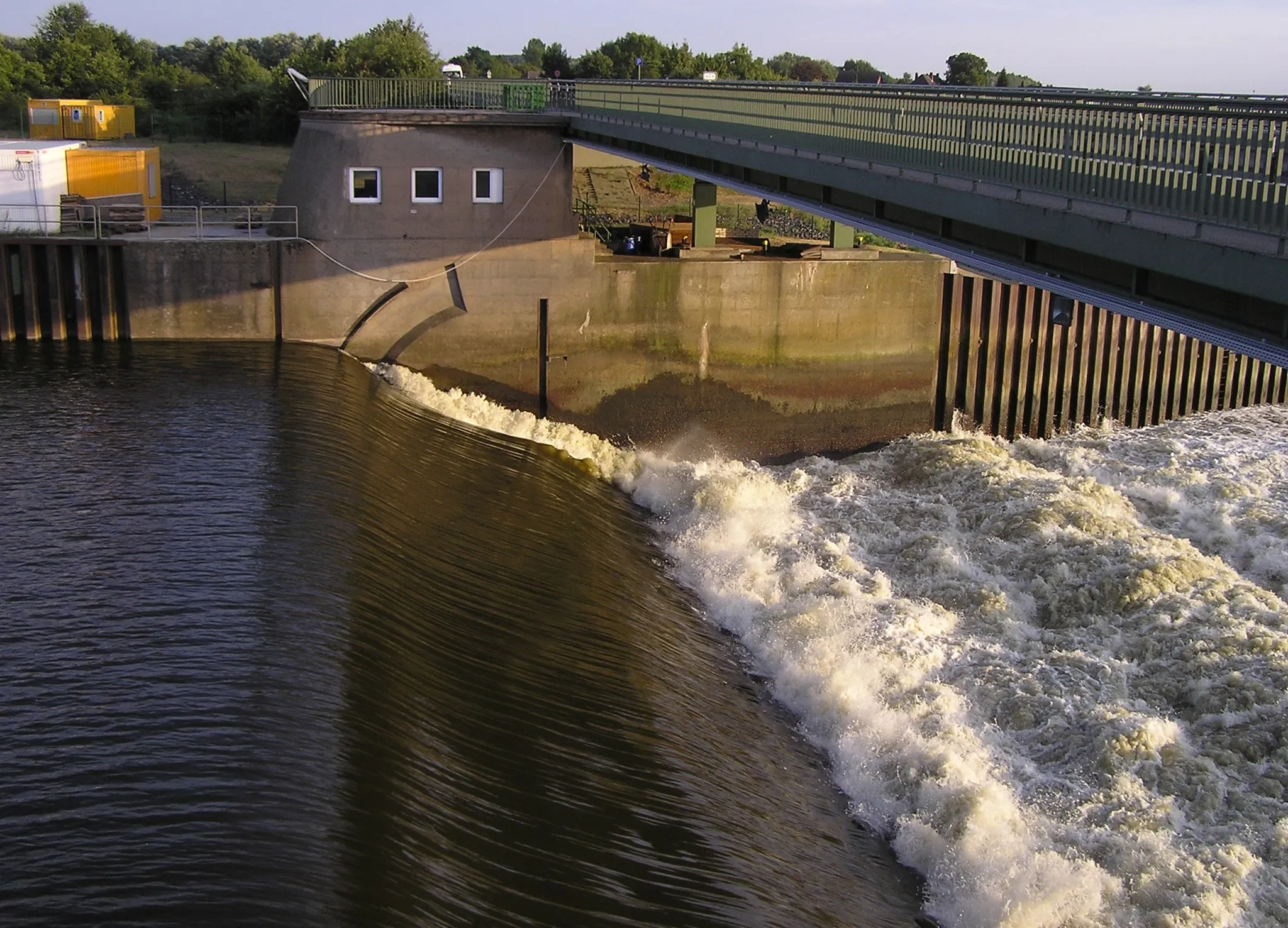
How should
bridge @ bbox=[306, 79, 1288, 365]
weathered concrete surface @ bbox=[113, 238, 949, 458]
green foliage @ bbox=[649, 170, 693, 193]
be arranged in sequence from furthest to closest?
1. green foliage @ bbox=[649, 170, 693, 193]
2. weathered concrete surface @ bbox=[113, 238, 949, 458]
3. bridge @ bbox=[306, 79, 1288, 365]

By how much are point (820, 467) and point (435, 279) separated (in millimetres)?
9676

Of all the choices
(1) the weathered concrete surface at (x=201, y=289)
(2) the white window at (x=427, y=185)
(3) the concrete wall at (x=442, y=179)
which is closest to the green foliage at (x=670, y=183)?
(3) the concrete wall at (x=442, y=179)

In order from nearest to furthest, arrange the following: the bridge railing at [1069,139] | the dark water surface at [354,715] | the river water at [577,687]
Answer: the dark water surface at [354,715]
the river water at [577,687]
the bridge railing at [1069,139]

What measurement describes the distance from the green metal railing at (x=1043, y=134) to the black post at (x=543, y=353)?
4738 millimetres

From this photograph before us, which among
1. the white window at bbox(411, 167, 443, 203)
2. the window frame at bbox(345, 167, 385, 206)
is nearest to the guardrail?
the window frame at bbox(345, 167, 385, 206)

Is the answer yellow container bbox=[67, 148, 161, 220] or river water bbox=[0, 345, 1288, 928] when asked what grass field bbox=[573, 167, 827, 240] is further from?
river water bbox=[0, 345, 1288, 928]

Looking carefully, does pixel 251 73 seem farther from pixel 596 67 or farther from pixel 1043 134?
pixel 1043 134

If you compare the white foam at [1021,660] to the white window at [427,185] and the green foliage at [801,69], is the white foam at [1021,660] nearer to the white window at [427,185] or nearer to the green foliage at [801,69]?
the white window at [427,185]

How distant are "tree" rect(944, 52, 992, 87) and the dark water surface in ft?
128

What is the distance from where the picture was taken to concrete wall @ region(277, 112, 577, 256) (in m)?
28.3

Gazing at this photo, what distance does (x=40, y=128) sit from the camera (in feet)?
140

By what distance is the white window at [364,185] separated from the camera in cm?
2833

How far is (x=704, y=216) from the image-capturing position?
101 ft

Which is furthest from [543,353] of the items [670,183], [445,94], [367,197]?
[670,183]
